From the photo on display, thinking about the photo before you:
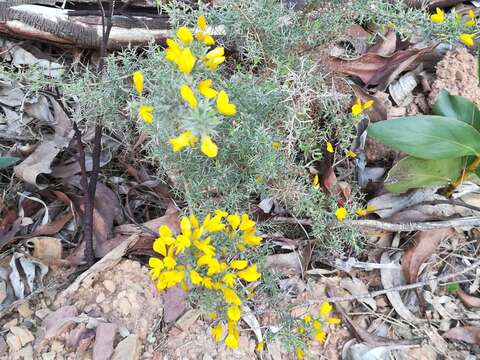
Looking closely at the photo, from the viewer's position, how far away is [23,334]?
149 cm

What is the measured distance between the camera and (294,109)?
1391mm

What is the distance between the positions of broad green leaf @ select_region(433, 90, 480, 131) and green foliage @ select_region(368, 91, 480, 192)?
2.4 inches

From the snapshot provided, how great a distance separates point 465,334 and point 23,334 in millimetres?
1528

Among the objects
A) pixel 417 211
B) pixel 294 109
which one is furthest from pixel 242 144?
pixel 417 211

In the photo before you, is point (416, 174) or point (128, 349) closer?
point (128, 349)

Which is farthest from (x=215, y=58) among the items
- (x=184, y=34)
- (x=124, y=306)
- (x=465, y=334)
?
(x=465, y=334)

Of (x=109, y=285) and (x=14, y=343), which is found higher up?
(x=109, y=285)

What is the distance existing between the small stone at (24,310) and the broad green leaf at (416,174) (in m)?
1.36

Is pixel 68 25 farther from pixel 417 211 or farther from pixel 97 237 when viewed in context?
pixel 417 211

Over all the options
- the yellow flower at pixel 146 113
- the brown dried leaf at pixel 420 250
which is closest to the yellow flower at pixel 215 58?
the yellow flower at pixel 146 113

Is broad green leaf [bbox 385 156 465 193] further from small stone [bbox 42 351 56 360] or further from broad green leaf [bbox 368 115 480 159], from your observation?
small stone [bbox 42 351 56 360]

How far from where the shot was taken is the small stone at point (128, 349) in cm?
144

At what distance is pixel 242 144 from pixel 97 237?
748 millimetres

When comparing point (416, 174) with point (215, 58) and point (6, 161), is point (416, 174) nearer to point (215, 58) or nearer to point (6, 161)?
point (215, 58)
